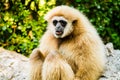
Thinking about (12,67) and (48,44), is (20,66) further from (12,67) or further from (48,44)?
(48,44)

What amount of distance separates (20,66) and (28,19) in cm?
299

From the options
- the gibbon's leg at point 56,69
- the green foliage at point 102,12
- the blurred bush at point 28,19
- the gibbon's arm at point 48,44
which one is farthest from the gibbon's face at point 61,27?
the green foliage at point 102,12

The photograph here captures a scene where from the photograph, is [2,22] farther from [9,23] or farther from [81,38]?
[81,38]

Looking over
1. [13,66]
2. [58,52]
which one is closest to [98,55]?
[58,52]

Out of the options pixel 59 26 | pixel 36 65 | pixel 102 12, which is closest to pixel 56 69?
pixel 36 65

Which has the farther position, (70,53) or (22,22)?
(22,22)

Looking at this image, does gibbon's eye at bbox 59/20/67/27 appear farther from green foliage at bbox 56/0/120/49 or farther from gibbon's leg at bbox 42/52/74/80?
green foliage at bbox 56/0/120/49

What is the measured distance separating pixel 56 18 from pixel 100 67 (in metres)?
1.12

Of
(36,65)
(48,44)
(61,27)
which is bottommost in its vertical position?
(36,65)

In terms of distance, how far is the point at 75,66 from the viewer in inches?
277

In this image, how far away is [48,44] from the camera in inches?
289

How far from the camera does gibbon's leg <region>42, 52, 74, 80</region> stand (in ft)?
22.5

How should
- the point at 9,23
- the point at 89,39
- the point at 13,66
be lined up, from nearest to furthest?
the point at 89,39 < the point at 13,66 < the point at 9,23

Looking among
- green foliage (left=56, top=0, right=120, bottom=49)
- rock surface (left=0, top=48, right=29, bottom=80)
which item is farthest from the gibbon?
green foliage (left=56, top=0, right=120, bottom=49)
